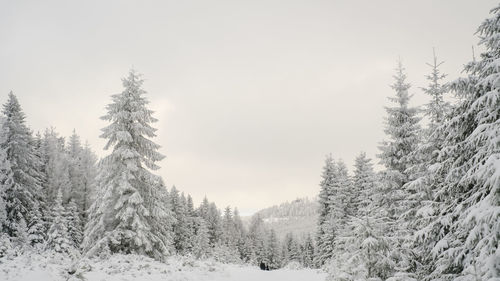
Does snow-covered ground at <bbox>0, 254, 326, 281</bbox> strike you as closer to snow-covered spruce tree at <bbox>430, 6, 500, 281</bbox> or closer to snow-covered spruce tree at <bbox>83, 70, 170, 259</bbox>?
snow-covered spruce tree at <bbox>83, 70, 170, 259</bbox>

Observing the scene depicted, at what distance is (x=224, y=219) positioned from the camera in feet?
324

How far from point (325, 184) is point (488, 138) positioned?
1439 inches

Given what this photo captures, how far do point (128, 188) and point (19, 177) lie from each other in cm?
1938

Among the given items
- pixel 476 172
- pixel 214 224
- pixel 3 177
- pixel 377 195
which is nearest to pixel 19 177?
pixel 3 177

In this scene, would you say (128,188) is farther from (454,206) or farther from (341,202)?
(341,202)

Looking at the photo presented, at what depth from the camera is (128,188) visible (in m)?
20.1

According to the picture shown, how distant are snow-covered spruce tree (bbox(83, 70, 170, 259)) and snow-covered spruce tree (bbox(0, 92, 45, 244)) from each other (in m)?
14.0

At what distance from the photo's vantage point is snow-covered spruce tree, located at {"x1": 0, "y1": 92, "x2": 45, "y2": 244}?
31.1 meters

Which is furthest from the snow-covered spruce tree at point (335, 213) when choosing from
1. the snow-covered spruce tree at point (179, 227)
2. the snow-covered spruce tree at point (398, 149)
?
the snow-covered spruce tree at point (179, 227)

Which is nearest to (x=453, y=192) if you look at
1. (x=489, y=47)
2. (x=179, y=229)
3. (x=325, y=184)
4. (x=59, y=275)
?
(x=489, y=47)

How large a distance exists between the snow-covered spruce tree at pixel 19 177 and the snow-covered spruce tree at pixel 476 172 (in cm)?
3140

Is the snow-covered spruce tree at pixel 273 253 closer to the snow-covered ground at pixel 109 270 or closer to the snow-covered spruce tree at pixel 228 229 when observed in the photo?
the snow-covered spruce tree at pixel 228 229

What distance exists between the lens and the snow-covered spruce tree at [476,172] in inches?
323

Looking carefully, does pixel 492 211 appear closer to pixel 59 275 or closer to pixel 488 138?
pixel 488 138
